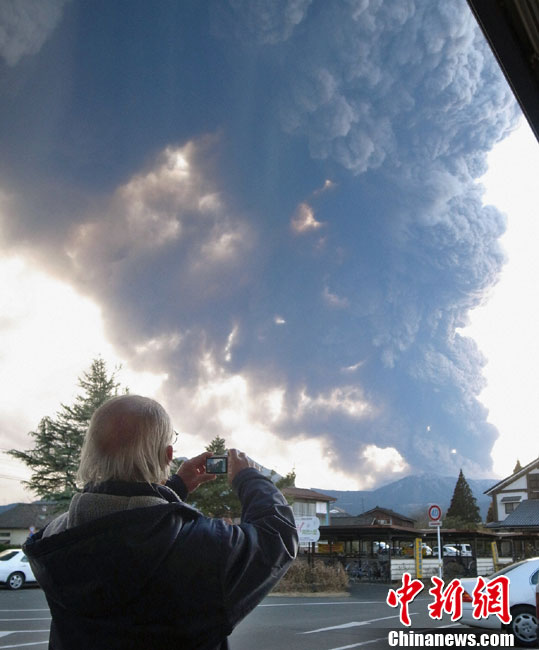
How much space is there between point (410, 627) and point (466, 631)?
1146mm

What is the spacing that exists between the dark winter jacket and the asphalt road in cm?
573

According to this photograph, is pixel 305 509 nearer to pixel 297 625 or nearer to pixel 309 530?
pixel 309 530

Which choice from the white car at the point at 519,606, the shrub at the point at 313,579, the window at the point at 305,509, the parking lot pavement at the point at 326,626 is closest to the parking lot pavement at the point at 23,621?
the parking lot pavement at the point at 326,626

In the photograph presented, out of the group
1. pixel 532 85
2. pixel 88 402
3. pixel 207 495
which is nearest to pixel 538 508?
pixel 207 495

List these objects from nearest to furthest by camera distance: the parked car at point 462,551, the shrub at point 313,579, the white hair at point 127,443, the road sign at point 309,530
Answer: the white hair at point 127,443 → the shrub at point 313,579 → the road sign at point 309,530 → the parked car at point 462,551

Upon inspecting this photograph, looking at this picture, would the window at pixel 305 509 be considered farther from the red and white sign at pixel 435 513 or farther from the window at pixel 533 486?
the red and white sign at pixel 435 513

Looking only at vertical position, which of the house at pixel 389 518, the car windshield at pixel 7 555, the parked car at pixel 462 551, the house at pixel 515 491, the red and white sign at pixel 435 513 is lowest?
the parked car at pixel 462 551

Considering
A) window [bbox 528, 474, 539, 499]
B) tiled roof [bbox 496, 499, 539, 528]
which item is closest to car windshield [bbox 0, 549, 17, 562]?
tiled roof [bbox 496, 499, 539, 528]

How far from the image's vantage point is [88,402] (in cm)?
2523

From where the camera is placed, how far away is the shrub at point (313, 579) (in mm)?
20656

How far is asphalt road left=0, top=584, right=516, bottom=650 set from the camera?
27.0ft

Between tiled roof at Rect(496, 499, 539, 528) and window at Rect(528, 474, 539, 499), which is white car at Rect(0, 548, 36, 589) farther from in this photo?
window at Rect(528, 474, 539, 499)

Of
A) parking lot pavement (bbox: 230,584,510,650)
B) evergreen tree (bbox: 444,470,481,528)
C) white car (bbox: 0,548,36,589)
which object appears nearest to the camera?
parking lot pavement (bbox: 230,584,510,650)

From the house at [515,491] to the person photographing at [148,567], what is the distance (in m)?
43.6
